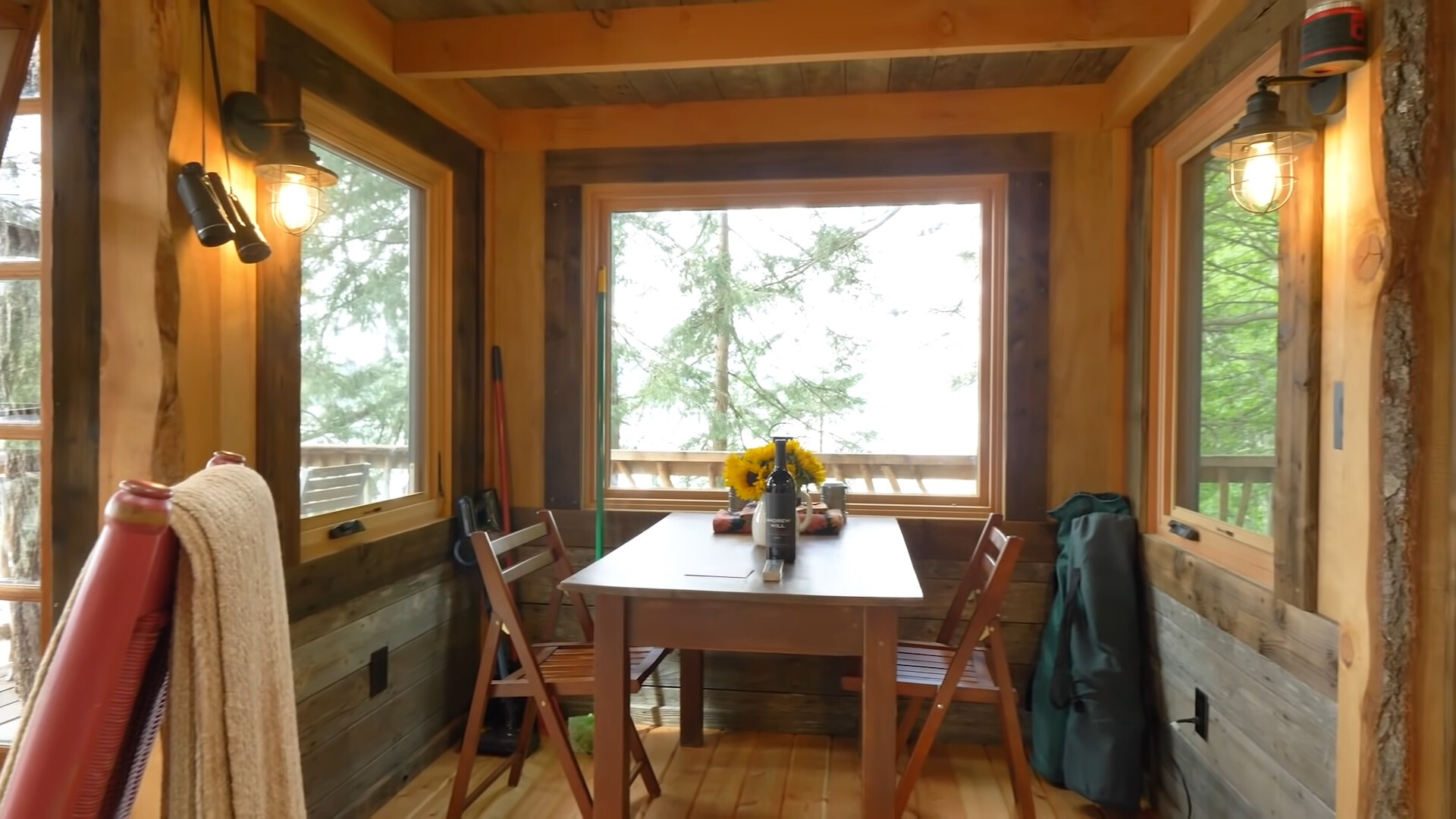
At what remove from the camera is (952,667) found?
215 cm

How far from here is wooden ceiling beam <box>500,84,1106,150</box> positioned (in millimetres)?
2871

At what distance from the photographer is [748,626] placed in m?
1.90

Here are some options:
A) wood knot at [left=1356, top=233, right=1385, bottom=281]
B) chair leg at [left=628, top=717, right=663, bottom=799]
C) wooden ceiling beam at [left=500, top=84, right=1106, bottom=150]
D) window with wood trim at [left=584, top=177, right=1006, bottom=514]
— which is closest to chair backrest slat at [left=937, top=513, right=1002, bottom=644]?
window with wood trim at [left=584, top=177, right=1006, bottom=514]

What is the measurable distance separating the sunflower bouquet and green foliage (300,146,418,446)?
111 centimetres

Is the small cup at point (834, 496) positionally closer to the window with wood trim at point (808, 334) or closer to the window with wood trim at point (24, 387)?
the window with wood trim at point (808, 334)

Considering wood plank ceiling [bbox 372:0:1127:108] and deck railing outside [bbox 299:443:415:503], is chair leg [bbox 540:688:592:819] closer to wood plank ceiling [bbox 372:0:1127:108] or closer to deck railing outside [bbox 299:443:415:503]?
deck railing outside [bbox 299:443:415:503]

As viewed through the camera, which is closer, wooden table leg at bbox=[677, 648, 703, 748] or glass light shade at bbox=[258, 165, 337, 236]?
glass light shade at bbox=[258, 165, 337, 236]

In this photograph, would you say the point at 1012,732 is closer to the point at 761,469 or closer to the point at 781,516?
the point at 781,516

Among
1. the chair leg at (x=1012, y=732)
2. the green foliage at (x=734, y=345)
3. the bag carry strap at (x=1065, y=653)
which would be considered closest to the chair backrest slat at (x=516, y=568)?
the green foliage at (x=734, y=345)

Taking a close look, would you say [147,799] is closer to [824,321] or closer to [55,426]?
[55,426]

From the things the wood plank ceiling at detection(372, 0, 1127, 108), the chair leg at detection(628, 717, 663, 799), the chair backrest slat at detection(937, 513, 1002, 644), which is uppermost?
the wood plank ceiling at detection(372, 0, 1127, 108)

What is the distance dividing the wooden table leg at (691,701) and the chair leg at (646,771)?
336 millimetres

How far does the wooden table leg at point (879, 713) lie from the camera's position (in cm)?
185

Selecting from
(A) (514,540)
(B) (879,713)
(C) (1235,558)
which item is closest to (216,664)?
(B) (879,713)
